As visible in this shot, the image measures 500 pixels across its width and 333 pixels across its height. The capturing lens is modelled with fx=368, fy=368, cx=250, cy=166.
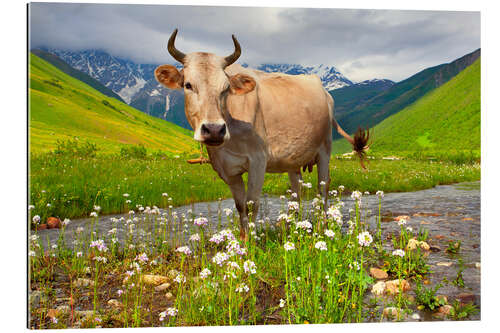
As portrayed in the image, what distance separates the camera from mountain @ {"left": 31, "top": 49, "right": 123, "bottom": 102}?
5080mm

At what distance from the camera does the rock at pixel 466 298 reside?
3902 mm

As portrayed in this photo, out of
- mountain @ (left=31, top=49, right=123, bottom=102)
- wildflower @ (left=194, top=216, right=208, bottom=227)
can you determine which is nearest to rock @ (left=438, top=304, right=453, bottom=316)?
wildflower @ (left=194, top=216, right=208, bottom=227)

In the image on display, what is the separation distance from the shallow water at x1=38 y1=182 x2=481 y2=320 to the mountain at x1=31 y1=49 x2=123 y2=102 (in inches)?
88.9

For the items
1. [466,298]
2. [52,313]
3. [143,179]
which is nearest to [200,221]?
[52,313]

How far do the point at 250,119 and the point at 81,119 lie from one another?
13.4 ft

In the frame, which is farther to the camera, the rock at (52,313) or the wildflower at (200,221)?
the rock at (52,313)

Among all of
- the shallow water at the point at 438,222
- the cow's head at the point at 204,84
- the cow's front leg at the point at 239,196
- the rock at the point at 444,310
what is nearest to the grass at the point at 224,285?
the rock at the point at 444,310

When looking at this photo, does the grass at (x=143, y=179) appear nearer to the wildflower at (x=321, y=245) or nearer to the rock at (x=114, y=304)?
the rock at (x=114, y=304)

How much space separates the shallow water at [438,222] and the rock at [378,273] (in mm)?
509

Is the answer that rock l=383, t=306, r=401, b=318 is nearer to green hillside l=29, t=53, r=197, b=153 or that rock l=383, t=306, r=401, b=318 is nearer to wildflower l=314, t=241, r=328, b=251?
wildflower l=314, t=241, r=328, b=251

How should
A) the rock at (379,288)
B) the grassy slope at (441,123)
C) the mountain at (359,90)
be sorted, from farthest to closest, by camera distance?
the mountain at (359,90)
the grassy slope at (441,123)
the rock at (379,288)

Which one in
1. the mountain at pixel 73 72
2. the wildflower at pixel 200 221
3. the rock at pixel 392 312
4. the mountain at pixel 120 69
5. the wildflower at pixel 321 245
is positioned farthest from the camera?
the mountain at pixel 120 69
